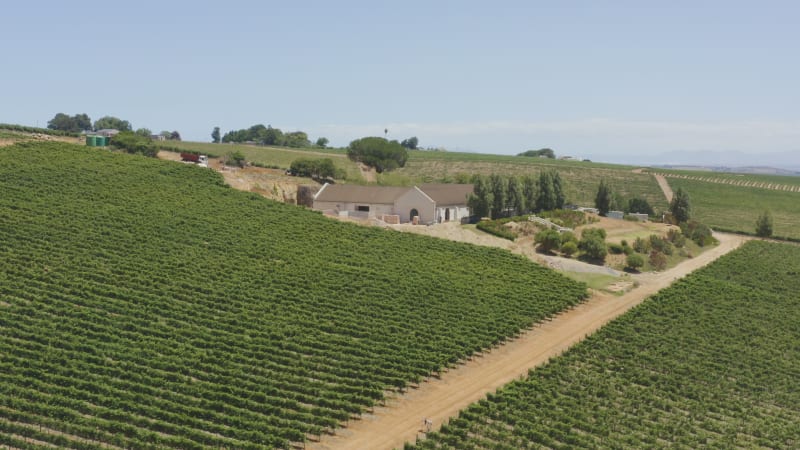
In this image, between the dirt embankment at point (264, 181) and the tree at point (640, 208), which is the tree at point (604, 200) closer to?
the tree at point (640, 208)

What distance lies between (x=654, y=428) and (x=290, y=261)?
1167 inches

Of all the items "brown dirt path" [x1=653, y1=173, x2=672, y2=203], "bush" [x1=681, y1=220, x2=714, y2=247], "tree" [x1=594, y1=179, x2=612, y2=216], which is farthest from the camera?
"brown dirt path" [x1=653, y1=173, x2=672, y2=203]

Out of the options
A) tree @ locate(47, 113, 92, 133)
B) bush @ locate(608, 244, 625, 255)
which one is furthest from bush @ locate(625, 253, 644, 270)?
tree @ locate(47, 113, 92, 133)

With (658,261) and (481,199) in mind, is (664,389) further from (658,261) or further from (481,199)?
(481,199)

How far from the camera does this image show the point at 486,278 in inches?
2195

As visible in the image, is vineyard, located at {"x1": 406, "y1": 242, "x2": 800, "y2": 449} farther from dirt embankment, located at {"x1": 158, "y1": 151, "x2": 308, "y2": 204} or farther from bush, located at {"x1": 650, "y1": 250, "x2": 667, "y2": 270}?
dirt embankment, located at {"x1": 158, "y1": 151, "x2": 308, "y2": 204}

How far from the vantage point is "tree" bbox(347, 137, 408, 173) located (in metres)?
118

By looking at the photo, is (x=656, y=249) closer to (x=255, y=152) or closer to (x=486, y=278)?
(x=486, y=278)

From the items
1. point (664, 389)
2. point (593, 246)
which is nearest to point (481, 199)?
point (593, 246)

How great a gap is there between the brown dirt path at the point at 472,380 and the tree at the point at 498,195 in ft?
85.7

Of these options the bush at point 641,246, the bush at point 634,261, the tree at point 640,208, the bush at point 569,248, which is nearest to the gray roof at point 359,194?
the bush at point 569,248

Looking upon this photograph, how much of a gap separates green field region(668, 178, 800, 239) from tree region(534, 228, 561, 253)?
46.7 metres

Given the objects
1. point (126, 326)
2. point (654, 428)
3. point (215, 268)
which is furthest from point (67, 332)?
point (654, 428)

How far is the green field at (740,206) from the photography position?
107 meters
